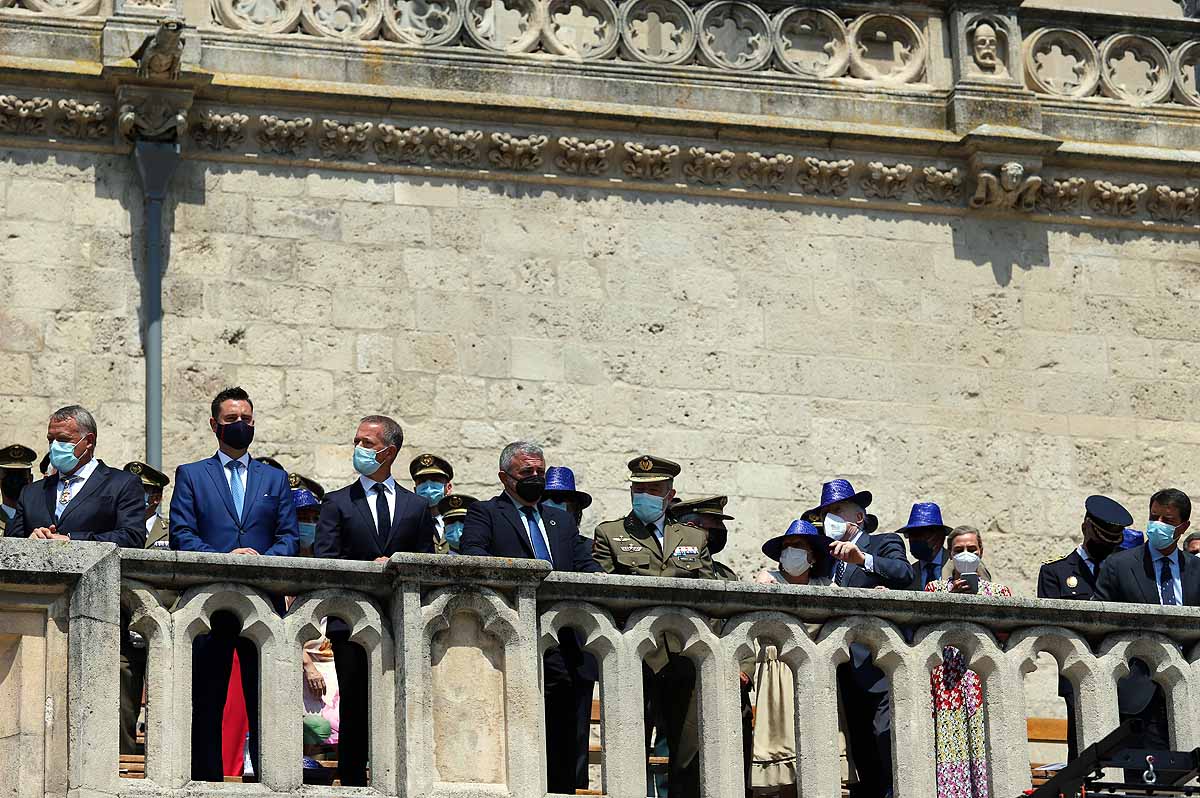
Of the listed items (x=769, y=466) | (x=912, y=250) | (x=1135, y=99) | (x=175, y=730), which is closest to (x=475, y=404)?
(x=769, y=466)

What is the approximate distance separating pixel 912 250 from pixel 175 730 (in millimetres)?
8086

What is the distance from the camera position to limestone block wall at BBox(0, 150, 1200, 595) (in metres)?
15.5

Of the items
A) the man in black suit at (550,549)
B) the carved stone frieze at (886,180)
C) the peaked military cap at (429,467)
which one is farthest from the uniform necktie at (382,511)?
the carved stone frieze at (886,180)

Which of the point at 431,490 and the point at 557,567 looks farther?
the point at 431,490

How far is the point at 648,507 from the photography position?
41.5 feet

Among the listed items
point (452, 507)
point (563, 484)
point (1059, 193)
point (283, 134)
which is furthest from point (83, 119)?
point (1059, 193)

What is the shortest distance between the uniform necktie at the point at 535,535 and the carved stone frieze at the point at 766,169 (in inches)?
212

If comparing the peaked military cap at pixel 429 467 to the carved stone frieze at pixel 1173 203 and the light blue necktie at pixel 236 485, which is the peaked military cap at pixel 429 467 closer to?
the light blue necktie at pixel 236 485

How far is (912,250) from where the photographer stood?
664 inches

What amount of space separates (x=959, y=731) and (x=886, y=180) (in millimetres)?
6208

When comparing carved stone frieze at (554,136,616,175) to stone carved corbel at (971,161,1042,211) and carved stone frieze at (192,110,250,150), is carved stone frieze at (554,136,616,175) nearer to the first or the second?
carved stone frieze at (192,110,250,150)

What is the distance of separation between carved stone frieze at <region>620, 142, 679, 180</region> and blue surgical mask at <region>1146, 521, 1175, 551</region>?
5016 millimetres

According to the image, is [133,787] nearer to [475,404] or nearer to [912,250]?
[475,404]

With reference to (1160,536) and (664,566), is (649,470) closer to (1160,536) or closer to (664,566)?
(664,566)
